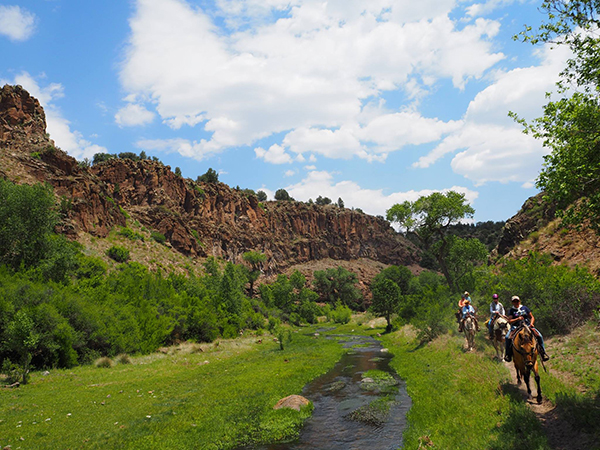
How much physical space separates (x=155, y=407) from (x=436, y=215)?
45574 millimetres

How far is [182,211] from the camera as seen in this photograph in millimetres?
109625

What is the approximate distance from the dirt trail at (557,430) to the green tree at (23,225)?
159ft

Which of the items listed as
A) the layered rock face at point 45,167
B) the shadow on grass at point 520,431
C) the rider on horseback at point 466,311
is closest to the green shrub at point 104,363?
the rider on horseback at point 466,311

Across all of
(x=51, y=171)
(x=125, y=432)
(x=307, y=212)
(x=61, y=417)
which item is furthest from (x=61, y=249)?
(x=307, y=212)

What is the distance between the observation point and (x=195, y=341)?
145ft

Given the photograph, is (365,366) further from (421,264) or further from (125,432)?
(421,264)

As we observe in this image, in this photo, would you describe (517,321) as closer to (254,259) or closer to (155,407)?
(155,407)

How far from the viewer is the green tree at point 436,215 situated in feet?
164

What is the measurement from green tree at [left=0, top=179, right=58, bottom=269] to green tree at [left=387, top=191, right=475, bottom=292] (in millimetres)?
50909

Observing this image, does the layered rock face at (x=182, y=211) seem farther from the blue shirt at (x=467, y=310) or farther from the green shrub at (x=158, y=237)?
the blue shirt at (x=467, y=310)

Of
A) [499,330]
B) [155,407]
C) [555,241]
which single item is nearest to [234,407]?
A: [155,407]

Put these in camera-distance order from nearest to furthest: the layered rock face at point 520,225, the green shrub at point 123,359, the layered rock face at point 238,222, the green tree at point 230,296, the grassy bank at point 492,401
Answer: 1. the grassy bank at point 492,401
2. the green shrub at point 123,359
3. the layered rock face at point 520,225
4. the green tree at point 230,296
5. the layered rock face at point 238,222

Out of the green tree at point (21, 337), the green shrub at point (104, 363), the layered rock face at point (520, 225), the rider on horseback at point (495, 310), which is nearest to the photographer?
the rider on horseback at point (495, 310)

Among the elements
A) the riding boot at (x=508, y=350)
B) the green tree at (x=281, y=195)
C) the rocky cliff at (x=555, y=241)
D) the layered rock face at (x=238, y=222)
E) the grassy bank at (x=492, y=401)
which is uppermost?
the green tree at (x=281, y=195)
